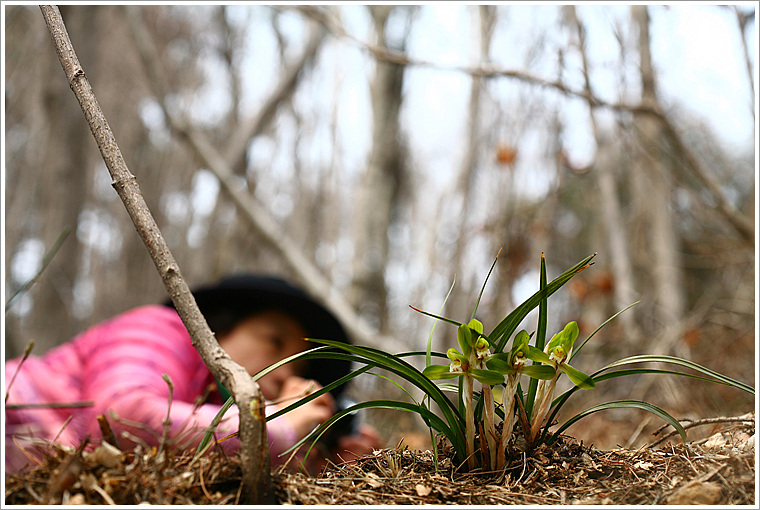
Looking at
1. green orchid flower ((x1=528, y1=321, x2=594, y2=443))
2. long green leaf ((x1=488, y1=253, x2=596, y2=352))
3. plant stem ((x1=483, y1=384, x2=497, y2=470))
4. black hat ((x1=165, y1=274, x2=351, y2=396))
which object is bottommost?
plant stem ((x1=483, y1=384, x2=497, y2=470))

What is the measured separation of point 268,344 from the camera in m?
1.63

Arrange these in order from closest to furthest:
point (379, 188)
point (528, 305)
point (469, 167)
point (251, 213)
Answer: point (528, 305), point (469, 167), point (251, 213), point (379, 188)

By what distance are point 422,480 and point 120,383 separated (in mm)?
862

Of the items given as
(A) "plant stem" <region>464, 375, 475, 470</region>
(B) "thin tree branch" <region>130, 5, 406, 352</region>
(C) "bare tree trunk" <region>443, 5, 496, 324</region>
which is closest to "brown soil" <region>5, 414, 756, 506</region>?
(A) "plant stem" <region>464, 375, 475, 470</region>

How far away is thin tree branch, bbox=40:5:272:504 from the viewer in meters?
0.50

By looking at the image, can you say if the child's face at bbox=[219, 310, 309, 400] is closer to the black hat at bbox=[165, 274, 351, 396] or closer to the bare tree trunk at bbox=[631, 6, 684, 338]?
the black hat at bbox=[165, 274, 351, 396]

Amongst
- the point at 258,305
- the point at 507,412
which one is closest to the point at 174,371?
the point at 258,305

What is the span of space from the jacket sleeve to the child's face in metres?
0.13

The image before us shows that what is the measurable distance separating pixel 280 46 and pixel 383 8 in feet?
9.53

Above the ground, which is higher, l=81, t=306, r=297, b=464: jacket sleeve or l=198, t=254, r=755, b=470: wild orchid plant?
l=81, t=306, r=297, b=464: jacket sleeve

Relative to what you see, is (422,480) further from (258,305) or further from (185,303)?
(258,305)

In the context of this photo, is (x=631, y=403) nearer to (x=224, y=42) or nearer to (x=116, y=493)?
(x=116, y=493)

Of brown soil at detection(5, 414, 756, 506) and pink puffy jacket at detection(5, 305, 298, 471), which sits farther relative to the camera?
pink puffy jacket at detection(5, 305, 298, 471)

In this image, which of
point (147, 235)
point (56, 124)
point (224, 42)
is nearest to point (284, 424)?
point (147, 235)
